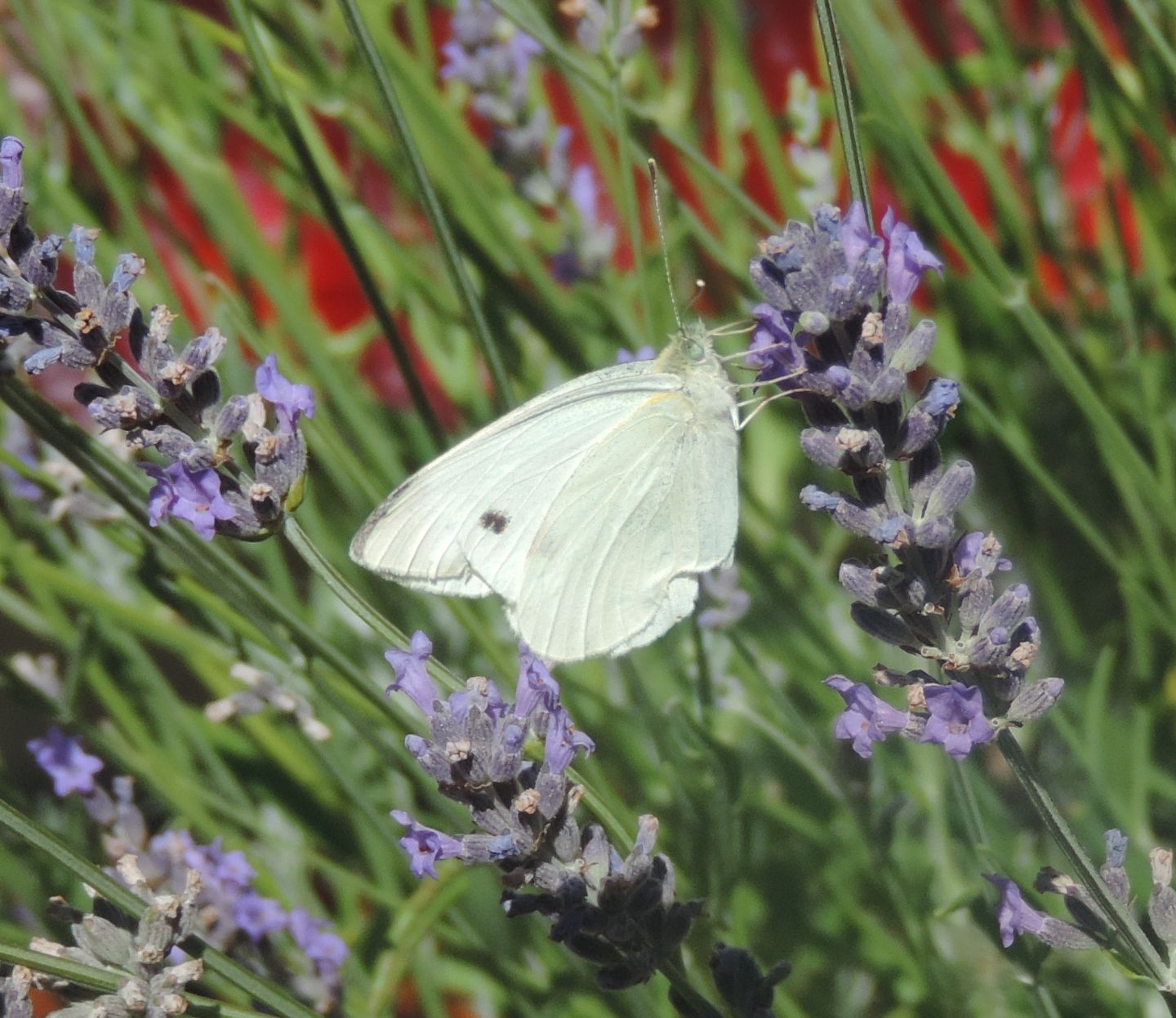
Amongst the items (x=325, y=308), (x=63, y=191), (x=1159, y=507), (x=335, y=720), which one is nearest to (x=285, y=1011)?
(x=335, y=720)

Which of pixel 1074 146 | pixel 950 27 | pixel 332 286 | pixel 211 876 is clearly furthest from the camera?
pixel 332 286

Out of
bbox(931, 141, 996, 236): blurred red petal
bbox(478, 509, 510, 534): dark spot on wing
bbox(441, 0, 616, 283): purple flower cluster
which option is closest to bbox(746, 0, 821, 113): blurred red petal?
bbox(931, 141, 996, 236): blurred red petal

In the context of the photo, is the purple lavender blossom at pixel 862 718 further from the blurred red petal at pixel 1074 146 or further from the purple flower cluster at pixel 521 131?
the blurred red petal at pixel 1074 146

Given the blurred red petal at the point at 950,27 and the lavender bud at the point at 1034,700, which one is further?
the blurred red petal at the point at 950,27

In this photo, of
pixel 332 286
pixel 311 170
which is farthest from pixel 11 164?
pixel 332 286

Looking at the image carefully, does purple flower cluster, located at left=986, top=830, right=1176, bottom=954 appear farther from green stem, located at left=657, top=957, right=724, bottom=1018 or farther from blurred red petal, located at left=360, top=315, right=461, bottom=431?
blurred red petal, located at left=360, top=315, right=461, bottom=431

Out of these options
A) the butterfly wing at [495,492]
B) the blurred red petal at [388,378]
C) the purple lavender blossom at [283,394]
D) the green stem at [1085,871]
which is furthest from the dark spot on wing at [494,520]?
the blurred red petal at [388,378]

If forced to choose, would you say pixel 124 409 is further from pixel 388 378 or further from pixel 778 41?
pixel 778 41

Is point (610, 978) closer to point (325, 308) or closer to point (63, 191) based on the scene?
point (63, 191)

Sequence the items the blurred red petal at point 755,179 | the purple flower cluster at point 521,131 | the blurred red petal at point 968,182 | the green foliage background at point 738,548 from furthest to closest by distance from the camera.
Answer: the blurred red petal at point 755,179, the blurred red petal at point 968,182, the purple flower cluster at point 521,131, the green foliage background at point 738,548
